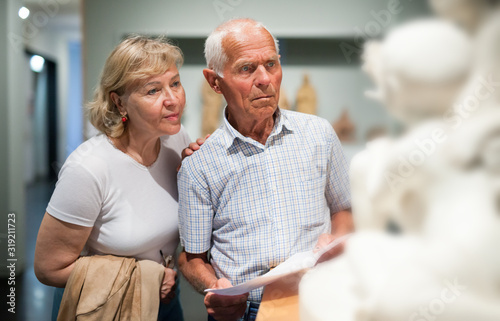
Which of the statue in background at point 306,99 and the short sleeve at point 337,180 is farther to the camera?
the statue in background at point 306,99

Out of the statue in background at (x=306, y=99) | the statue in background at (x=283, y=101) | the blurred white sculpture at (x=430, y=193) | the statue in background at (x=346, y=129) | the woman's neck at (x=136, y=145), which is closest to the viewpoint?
the blurred white sculpture at (x=430, y=193)

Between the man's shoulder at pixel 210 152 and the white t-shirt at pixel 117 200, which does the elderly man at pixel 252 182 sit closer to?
the man's shoulder at pixel 210 152

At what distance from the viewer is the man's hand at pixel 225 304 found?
0.87m

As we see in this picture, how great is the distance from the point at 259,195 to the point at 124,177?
32 centimetres

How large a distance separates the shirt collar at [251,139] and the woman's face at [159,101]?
11cm

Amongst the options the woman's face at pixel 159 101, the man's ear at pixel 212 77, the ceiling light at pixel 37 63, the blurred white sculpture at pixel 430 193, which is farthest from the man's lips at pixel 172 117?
the ceiling light at pixel 37 63

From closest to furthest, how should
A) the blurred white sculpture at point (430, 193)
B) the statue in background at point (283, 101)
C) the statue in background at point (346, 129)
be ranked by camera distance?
the blurred white sculpture at point (430, 193)
the statue in background at point (346, 129)
the statue in background at point (283, 101)

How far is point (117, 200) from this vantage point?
98cm

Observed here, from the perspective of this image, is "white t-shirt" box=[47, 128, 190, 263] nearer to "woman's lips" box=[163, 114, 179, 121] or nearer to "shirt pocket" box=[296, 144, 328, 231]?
"woman's lips" box=[163, 114, 179, 121]

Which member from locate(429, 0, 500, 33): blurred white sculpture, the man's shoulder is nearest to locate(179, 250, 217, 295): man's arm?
the man's shoulder

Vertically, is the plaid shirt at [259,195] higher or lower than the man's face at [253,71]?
lower

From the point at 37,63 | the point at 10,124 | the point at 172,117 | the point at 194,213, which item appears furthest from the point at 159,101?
the point at 10,124

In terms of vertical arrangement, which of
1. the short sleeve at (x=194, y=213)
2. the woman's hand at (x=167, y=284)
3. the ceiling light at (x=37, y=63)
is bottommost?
the woman's hand at (x=167, y=284)

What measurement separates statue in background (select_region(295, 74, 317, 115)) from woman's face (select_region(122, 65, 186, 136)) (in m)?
0.37
